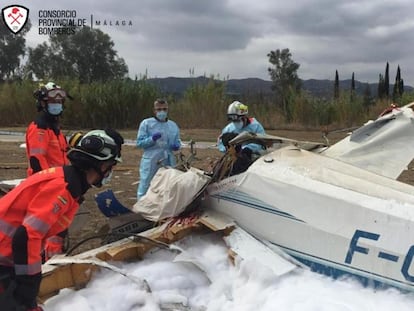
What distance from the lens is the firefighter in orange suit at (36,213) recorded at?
2309mm

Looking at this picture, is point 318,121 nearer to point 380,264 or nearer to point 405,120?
point 405,120

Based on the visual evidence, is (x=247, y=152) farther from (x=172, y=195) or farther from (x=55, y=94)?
(x=55, y=94)

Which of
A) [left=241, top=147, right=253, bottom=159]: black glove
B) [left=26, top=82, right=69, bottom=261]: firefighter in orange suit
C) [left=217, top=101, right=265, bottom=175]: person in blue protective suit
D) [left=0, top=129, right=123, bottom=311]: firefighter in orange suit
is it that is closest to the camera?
[left=0, top=129, right=123, bottom=311]: firefighter in orange suit

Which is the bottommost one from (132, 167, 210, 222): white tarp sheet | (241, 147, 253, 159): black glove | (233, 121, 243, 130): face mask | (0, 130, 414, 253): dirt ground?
(0, 130, 414, 253): dirt ground

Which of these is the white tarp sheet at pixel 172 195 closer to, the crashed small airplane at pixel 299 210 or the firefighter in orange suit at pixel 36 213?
the crashed small airplane at pixel 299 210

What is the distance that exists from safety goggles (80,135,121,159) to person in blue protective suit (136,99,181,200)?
3.85 m

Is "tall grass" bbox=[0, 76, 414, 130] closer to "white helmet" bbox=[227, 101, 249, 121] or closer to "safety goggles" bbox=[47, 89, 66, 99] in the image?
"white helmet" bbox=[227, 101, 249, 121]

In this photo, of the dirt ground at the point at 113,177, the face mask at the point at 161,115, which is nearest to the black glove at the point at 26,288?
the dirt ground at the point at 113,177

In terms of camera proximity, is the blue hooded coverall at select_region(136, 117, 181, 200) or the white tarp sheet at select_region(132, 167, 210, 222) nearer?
the white tarp sheet at select_region(132, 167, 210, 222)

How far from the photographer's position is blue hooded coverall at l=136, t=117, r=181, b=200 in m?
6.62

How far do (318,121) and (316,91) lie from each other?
7.94ft

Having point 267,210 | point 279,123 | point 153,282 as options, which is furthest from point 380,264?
point 279,123

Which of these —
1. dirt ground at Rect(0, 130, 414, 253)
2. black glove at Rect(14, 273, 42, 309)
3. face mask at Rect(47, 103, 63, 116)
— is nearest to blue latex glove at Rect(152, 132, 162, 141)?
dirt ground at Rect(0, 130, 414, 253)

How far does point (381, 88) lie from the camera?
3322 centimetres
